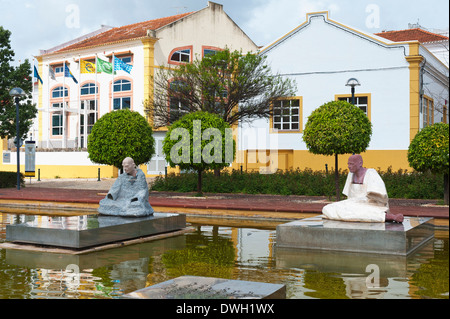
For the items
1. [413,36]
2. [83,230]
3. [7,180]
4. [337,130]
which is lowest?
[83,230]

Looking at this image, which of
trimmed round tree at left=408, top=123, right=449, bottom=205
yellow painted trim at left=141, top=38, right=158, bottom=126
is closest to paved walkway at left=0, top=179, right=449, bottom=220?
trimmed round tree at left=408, top=123, right=449, bottom=205

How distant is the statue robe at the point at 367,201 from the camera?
8945mm

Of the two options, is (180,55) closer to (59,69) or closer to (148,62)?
(148,62)

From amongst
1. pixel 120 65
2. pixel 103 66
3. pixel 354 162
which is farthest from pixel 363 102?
pixel 354 162

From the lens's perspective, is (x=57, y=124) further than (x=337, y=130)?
Yes

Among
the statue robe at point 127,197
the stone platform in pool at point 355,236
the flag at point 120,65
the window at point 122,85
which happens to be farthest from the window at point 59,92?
the stone platform in pool at point 355,236

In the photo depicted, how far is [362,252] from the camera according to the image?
8453 millimetres

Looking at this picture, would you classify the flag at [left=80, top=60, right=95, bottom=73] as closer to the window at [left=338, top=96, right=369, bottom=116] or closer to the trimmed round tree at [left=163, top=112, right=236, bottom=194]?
the window at [left=338, top=96, right=369, bottom=116]

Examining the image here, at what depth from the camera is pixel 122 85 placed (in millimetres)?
36156

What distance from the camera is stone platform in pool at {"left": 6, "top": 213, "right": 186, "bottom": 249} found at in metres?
8.92

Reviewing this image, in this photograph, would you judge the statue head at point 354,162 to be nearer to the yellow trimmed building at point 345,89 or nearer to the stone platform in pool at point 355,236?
the stone platform in pool at point 355,236

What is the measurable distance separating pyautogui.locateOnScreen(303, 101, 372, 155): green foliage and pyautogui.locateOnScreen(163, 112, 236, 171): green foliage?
2962mm

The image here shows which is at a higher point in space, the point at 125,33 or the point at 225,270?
the point at 125,33

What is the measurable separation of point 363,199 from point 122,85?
2919 cm
